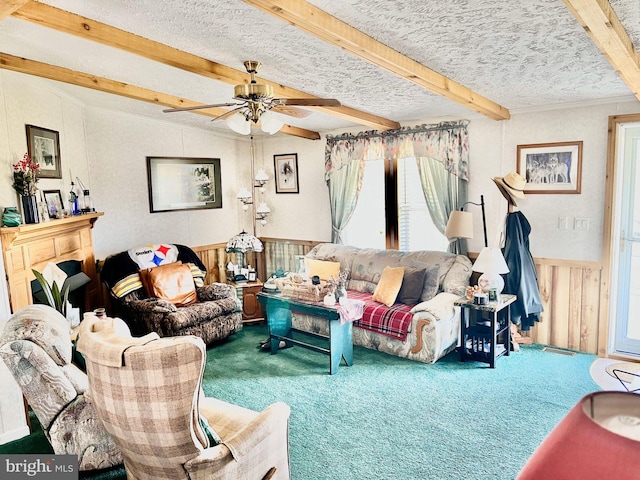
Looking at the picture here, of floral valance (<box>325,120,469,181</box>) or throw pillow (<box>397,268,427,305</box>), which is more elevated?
floral valance (<box>325,120,469,181</box>)

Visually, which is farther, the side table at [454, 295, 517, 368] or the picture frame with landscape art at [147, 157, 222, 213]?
the picture frame with landscape art at [147, 157, 222, 213]

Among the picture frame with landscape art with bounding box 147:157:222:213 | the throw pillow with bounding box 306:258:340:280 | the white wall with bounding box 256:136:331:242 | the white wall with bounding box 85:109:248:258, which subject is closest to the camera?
the white wall with bounding box 85:109:248:258

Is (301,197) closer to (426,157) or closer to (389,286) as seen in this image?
(426,157)

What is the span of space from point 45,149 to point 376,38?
9.95ft

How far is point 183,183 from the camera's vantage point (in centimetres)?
591

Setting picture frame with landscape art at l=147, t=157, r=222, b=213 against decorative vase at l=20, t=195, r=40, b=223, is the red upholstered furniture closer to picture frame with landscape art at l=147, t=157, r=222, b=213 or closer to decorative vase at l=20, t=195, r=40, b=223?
decorative vase at l=20, t=195, r=40, b=223

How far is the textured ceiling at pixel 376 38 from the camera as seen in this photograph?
2.26 meters

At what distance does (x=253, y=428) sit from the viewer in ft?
6.86

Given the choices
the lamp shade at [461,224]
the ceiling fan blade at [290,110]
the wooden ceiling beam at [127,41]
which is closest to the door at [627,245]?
the lamp shade at [461,224]

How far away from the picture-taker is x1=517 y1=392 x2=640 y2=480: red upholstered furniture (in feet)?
1.87

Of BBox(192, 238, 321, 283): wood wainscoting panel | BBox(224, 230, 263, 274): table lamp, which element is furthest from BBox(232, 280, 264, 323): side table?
BBox(192, 238, 321, 283): wood wainscoting panel

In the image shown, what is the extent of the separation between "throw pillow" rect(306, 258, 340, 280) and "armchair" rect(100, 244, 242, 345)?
889 mm

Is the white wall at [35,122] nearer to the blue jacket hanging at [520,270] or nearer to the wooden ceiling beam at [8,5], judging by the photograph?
the wooden ceiling beam at [8,5]

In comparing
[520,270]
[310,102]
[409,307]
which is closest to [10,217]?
[310,102]
